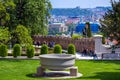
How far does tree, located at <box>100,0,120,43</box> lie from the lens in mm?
21375

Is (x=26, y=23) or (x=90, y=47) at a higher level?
(x=26, y=23)

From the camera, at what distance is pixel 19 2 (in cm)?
5412

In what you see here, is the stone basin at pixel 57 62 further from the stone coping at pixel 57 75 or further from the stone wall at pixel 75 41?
the stone wall at pixel 75 41

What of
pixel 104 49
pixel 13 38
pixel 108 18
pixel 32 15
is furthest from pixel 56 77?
pixel 32 15

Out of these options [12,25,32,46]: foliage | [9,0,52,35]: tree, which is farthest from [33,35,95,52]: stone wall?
[12,25,32,46]: foliage

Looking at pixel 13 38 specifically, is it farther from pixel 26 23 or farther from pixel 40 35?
pixel 40 35

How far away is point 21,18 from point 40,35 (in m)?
7.80

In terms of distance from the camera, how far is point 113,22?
21672 mm

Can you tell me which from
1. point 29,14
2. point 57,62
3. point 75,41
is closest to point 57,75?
point 57,62

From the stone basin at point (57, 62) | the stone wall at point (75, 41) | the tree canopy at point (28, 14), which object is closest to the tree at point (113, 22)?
the stone basin at point (57, 62)

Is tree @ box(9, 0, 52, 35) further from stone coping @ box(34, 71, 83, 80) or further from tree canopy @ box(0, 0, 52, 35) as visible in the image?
stone coping @ box(34, 71, 83, 80)

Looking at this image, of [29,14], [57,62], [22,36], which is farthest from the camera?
[29,14]

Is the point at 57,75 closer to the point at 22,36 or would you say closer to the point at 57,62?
the point at 57,62

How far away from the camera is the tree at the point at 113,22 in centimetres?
2138
